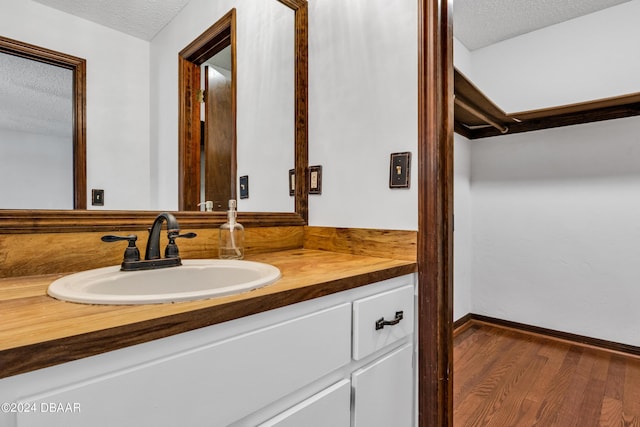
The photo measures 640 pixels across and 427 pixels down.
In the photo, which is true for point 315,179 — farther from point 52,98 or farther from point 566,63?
point 566,63

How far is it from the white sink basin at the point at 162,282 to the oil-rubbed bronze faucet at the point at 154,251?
0.02 meters

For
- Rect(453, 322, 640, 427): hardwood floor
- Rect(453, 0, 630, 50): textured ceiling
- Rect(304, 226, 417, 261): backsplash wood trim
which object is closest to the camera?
Rect(304, 226, 417, 261): backsplash wood trim

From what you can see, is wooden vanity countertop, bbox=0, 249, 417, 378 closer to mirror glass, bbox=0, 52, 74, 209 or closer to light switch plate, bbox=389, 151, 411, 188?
mirror glass, bbox=0, 52, 74, 209

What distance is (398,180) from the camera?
3.56 feet

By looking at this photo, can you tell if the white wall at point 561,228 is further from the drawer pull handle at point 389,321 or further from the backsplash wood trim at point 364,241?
the drawer pull handle at point 389,321

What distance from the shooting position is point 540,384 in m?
1.78

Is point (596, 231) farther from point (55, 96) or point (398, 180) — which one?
point (55, 96)

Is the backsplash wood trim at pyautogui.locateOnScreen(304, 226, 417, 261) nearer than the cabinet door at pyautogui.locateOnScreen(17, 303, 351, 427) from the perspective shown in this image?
No

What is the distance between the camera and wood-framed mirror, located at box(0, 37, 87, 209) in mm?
825

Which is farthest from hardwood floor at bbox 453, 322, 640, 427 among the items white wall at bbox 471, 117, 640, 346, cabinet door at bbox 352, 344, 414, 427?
cabinet door at bbox 352, 344, 414, 427

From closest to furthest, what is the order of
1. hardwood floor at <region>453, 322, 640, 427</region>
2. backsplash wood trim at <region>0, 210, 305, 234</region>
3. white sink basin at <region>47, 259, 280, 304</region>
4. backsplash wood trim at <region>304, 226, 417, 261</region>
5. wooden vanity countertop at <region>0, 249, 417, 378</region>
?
wooden vanity countertop at <region>0, 249, 417, 378</region>
white sink basin at <region>47, 259, 280, 304</region>
backsplash wood trim at <region>0, 210, 305, 234</region>
backsplash wood trim at <region>304, 226, 417, 261</region>
hardwood floor at <region>453, 322, 640, 427</region>

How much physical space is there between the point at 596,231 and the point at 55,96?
2.91 meters

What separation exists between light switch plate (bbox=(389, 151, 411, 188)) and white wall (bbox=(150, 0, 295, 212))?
471 mm

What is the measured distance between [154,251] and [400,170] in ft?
2.52
